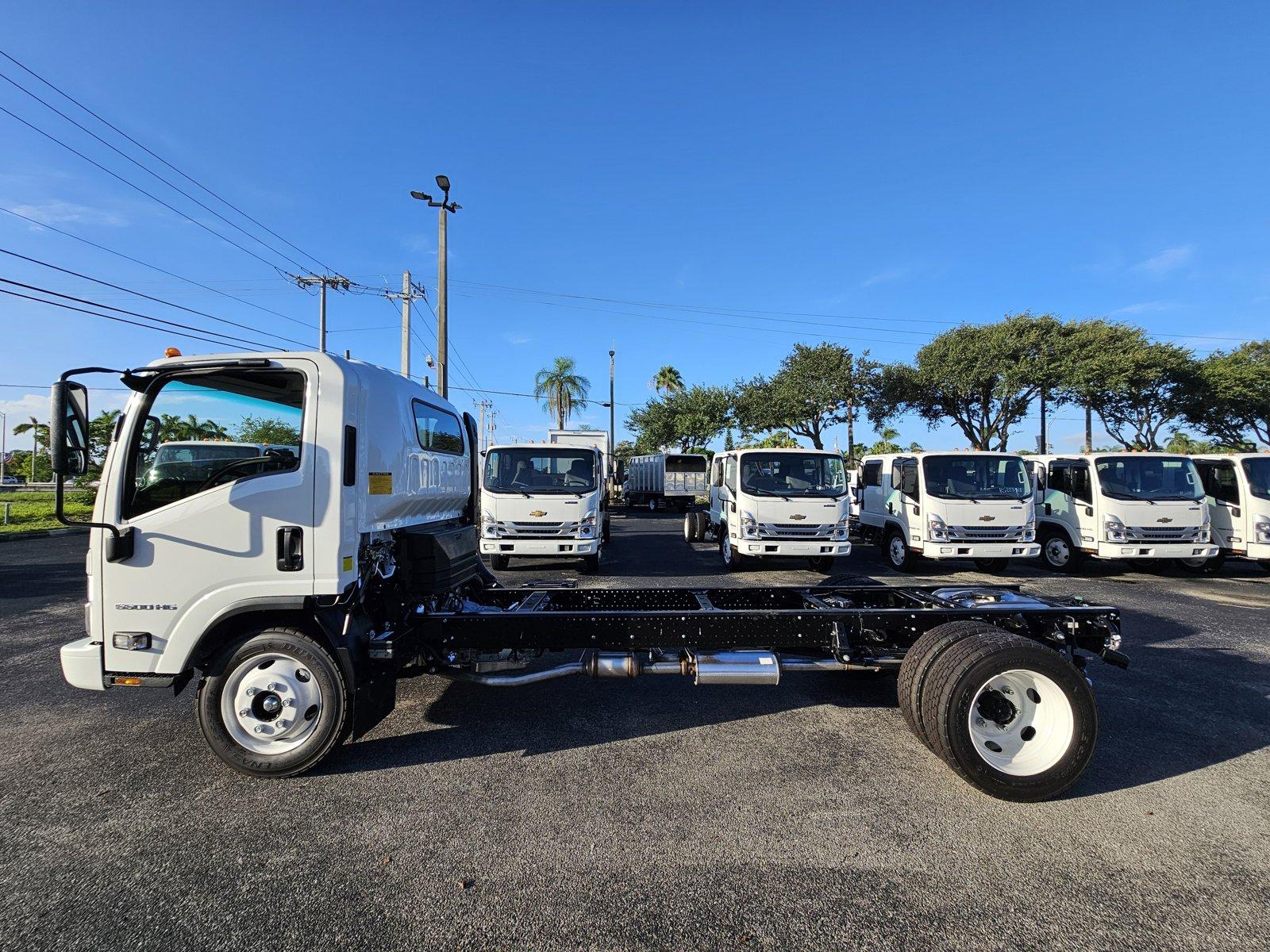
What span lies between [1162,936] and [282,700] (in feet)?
13.8

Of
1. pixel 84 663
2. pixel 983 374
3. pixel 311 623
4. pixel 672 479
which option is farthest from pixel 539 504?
pixel 983 374

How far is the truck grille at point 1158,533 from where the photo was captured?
35.1ft

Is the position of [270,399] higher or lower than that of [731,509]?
higher

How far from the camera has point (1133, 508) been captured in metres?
10.7

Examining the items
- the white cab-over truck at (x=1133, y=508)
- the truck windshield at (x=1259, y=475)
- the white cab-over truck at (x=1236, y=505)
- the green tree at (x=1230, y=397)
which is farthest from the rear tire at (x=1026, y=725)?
the green tree at (x=1230, y=397)

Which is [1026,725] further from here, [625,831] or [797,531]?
[797,531]

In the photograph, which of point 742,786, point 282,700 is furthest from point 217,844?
point 742,786

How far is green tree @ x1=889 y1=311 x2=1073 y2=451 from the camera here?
28.6 metres

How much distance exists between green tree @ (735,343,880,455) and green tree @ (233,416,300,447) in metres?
32.1

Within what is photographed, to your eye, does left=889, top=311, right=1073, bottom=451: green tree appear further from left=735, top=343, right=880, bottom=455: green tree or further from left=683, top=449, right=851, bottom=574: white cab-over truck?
left=683, top=449, right=851, bottom=574: white cab-over truck

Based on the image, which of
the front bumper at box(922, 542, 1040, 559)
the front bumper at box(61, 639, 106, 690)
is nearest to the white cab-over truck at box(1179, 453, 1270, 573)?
the front bumper at box(922, 542, 1040, 559)

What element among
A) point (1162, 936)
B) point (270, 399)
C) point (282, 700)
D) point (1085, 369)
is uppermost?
point (1085, 369)

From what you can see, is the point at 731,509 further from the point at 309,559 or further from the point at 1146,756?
the point at 309,559

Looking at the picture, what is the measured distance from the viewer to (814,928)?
2.40m
